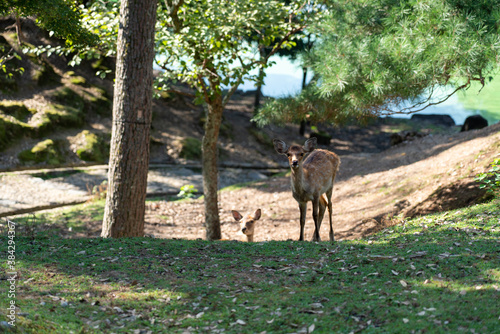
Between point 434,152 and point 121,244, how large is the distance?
9.05 metres

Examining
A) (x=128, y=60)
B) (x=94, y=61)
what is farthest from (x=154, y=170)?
(x=128, y=60)

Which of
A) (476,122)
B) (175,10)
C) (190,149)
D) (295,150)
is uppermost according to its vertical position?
(175,10)

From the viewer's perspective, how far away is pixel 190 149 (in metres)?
17.1

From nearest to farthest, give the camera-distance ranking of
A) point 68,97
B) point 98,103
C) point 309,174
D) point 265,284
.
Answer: point 265,284
point 309,174
point 68,97
point 98,103

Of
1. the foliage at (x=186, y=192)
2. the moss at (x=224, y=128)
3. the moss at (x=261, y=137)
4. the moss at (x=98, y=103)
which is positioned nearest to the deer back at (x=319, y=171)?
the foliage at (x=186, y=192)

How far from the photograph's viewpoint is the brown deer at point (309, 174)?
6.64m

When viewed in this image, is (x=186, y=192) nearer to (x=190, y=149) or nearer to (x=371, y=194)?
(x=190, y=149)

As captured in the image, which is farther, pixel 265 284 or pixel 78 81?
pixel 78 81

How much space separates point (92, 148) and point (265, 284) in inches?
468

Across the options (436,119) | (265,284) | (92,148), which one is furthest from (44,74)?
(436,119)

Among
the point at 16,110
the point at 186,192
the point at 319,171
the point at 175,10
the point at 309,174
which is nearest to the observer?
the point at 309,174

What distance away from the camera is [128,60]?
604cm

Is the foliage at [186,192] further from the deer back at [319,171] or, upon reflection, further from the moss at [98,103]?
the moss at [98,103]

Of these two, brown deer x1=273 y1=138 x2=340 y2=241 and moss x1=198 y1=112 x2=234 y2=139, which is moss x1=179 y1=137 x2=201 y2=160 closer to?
moss x1=198 y1=112 x2=234 y2=139
